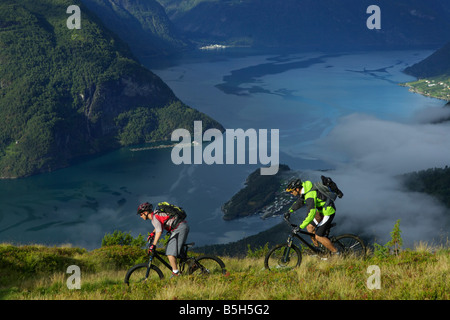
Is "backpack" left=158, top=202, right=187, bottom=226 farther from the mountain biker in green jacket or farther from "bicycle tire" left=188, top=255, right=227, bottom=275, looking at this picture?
the mountain biker in green jacket

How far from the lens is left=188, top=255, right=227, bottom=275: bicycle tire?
54.2 feet

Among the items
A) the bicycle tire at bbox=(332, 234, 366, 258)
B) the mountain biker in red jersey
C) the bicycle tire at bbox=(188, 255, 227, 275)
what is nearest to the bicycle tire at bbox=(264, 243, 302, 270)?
the bicycle tire at bbox=(332, 234, 366, 258)

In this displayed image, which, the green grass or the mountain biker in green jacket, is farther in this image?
the mountain biker in green jacket

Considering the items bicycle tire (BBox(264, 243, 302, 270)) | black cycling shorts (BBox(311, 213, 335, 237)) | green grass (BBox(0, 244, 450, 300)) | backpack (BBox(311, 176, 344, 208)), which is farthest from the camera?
bicycle tire (BBox(264, 243, 302, 270))

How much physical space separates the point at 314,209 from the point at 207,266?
177 inches

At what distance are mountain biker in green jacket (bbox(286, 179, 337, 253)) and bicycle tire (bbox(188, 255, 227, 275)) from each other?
319cm

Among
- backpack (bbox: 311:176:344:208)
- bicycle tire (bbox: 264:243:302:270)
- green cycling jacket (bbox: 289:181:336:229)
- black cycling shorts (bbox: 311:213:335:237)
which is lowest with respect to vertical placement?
bicycle tire (bbox: 264:243:302:270)

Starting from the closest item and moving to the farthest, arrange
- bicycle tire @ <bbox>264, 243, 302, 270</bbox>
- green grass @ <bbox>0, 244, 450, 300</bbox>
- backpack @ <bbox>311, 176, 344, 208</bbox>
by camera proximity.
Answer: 1. green grass @ <bbox>0, 244, 450, 300</bbox>
2. backpack @ <bbox>311, 176, 344, 208</bbox>
3. bicycle tire @ <bbox>264, 243, 302, 270</bbox>

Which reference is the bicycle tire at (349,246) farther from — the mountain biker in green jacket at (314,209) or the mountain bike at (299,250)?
the mountain biker in green jacket at (314,209)

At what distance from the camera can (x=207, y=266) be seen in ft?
56.4

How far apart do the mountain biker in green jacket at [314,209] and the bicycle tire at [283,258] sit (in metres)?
0.97
